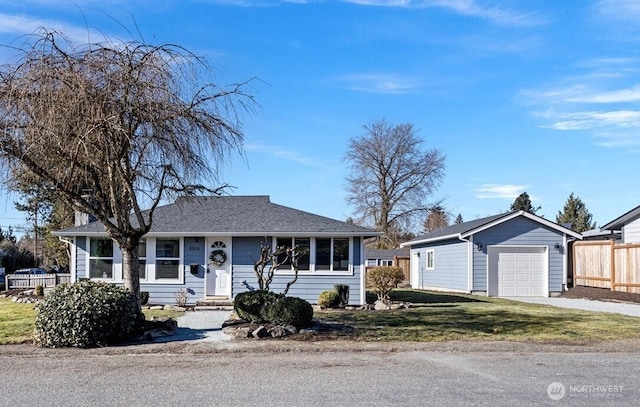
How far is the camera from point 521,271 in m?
26.1

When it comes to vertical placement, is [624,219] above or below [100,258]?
above

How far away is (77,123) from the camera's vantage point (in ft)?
34.4

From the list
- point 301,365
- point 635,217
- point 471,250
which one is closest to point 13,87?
point 301,365

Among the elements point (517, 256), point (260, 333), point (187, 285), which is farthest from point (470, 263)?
point (260, 333)

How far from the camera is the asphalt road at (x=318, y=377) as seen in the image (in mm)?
7082

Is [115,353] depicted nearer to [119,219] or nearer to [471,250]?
[119,219]

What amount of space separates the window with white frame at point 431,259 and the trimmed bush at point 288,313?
64.4 ft

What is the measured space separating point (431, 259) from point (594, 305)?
11667 millimetres

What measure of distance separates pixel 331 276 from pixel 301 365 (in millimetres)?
10738

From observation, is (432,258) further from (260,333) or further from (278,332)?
(260,333)

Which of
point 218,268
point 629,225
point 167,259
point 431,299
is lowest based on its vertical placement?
point 431,299

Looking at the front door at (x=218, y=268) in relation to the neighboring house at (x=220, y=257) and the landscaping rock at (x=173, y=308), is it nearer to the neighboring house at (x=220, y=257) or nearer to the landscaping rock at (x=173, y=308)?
the neighboring house at (x=220, y=257)

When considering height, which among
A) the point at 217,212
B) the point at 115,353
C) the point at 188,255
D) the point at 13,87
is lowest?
the point at 115,353

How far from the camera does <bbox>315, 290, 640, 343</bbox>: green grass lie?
12.3m
